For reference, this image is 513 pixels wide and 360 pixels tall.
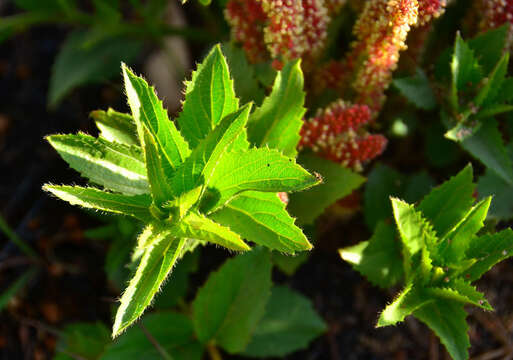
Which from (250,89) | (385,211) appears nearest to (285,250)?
(250,89)

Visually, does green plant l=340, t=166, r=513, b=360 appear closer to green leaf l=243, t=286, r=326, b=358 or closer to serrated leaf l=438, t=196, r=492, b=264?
serrated leaf l=438, t=196, r=492, b=264

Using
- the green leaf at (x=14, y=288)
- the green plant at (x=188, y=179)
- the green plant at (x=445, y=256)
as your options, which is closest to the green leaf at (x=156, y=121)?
the green plant at (x=188, y=179)

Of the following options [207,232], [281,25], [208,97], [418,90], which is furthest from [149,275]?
[418,90]

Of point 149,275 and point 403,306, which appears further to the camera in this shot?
point 403,306

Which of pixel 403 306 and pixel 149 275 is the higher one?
pixel 149 275

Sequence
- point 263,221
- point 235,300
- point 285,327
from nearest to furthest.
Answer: point 263,221
point 235,300
point 285,327

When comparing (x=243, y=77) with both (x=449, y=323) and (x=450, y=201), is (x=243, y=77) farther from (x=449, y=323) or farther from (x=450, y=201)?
(x=449, y=323)

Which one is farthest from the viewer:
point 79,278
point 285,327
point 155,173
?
point 79,278
